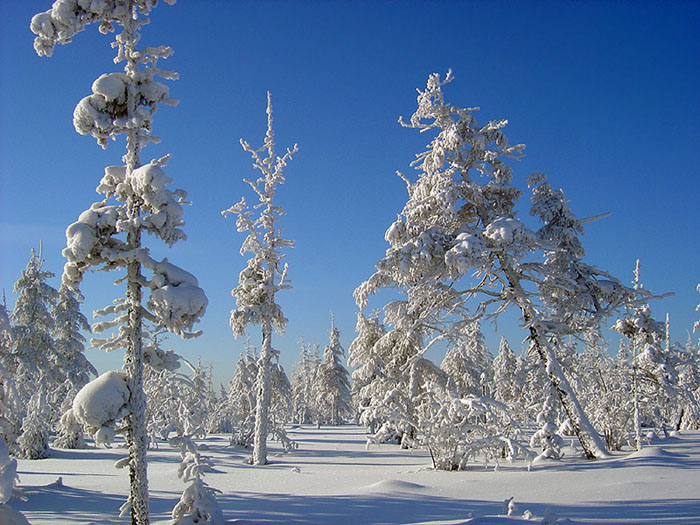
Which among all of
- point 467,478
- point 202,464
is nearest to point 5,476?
point 202,464

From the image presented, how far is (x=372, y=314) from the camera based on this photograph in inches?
741

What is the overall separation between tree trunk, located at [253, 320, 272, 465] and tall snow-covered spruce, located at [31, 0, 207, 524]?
524 inches

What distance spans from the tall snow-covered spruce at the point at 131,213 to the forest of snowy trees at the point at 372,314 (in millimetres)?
25

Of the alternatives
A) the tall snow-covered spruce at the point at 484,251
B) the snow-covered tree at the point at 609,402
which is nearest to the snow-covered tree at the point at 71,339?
the tall snow-covered spruce at the point at 484,251

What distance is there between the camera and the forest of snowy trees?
6.90 meters

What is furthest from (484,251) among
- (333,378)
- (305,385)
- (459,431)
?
(305,385)

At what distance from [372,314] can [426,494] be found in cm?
959

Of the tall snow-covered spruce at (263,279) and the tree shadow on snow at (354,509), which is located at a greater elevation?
the tall snow-covered spruce at (263,279)

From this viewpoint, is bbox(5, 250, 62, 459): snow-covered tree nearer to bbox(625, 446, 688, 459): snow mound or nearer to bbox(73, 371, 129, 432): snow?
bbox(73, 371, 129, 432): snow

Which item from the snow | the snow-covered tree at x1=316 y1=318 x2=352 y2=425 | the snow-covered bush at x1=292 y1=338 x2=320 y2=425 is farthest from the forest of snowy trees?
the snow-covered bush at x1=292 y1=338 x2=320 y2=425

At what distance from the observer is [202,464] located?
291 inches

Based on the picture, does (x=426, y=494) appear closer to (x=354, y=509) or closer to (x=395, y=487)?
(x=395, y=487)

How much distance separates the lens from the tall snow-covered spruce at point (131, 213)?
669 cm

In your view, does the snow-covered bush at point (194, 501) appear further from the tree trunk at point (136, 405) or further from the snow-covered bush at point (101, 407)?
the snow-covered bush at point (101, 407)
